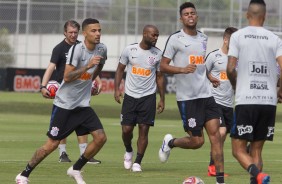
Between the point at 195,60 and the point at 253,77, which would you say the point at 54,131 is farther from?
the point at 253,77

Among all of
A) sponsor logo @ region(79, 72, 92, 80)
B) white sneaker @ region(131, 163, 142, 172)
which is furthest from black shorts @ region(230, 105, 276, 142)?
white sneaker @ region(131, 163, 142, 172)

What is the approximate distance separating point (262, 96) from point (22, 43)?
46.6 metres

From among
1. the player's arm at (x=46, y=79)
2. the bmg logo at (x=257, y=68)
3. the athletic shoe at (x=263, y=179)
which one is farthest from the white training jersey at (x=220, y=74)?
the athletic shoe at (x=263, y=179)

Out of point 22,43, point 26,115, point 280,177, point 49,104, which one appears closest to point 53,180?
point 280,177

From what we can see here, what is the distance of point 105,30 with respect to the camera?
60.1 metres

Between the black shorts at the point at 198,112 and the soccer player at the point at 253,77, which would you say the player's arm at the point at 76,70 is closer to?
the black shorts at the point at 198,112

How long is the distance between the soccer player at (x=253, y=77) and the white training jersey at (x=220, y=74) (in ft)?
17.5

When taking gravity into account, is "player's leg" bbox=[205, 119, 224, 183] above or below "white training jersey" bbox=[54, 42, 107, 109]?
below

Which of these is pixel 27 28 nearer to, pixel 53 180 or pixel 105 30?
pixel 105 30

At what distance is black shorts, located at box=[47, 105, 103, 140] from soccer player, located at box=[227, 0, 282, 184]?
2806 millimetres

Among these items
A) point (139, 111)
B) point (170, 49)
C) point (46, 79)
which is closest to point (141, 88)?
point (139, 111)

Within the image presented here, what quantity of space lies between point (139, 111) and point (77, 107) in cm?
345

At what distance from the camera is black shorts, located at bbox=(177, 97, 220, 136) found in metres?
16.4

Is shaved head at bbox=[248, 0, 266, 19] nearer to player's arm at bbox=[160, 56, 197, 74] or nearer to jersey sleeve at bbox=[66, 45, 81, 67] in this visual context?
player's arm at bbox=[160, 56, 197, 74]
